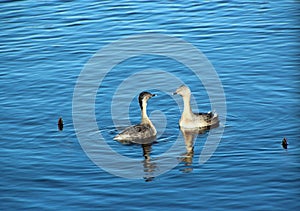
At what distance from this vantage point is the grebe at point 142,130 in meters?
19.8

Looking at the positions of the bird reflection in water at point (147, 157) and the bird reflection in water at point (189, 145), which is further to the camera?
the bird reflection in water at point (189, 145)

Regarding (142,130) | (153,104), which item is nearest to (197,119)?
(142,130)

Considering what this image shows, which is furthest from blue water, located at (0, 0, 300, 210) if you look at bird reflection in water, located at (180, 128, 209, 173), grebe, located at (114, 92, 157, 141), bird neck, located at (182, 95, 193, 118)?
bird neck, located at (182, 95, 193, 118)

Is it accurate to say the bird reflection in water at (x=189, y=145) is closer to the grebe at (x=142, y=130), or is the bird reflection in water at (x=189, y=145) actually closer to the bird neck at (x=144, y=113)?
the grebe at (x=142, y=130)

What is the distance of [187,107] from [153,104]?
1673 mm

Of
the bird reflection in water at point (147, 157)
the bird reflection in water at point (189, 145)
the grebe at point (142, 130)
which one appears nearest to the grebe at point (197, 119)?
the bird reflection in water at point (189, 145)

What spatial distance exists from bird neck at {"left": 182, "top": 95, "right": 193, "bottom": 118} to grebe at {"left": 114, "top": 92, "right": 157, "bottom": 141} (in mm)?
958

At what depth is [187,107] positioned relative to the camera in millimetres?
20969

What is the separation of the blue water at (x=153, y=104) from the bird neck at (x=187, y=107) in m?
0.45

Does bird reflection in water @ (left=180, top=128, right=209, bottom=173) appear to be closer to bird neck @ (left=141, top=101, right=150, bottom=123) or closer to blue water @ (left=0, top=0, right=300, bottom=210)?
blue water @ (left=0, top=0, right=300, bottom=210)

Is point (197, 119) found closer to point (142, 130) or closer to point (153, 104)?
point (142, 130)

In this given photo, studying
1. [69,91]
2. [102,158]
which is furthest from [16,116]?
[102,158]

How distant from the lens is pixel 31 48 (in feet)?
89.8

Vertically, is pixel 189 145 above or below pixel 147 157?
above
